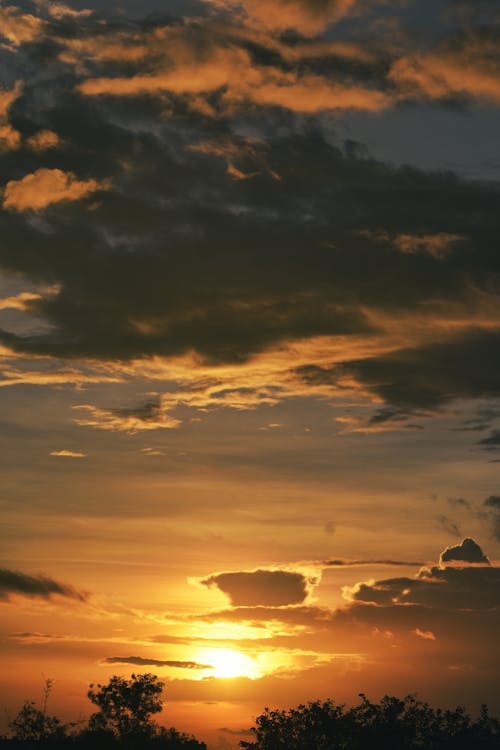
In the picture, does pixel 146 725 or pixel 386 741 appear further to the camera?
pixel 146 725

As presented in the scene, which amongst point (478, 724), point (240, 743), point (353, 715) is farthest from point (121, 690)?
point (478, 724)

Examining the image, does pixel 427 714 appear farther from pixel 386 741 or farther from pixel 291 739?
pixel 291 739

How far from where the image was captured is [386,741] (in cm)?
8500

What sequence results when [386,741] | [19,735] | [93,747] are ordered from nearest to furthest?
[386,741] < [93,747] < [19,735]

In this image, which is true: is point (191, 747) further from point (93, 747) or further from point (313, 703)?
point (313, 703)

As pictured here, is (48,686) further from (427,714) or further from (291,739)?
(427,714)

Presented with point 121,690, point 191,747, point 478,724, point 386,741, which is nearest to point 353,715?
point 386,741

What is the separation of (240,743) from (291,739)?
5.02 meters

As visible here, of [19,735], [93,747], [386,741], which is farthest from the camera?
[19,735]

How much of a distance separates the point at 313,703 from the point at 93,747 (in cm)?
2258

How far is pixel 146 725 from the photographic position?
104m

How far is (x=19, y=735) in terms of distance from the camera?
104 meters

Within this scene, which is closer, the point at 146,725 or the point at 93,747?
the point at 93,747

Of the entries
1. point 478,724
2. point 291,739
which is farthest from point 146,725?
point 478,724
